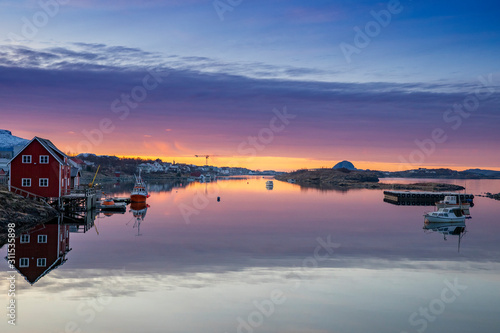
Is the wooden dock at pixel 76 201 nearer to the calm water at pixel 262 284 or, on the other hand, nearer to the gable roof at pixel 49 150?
the gable roof at pixel 49 150

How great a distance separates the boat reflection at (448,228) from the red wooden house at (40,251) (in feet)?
133

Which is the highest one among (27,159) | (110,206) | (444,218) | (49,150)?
(49,150)

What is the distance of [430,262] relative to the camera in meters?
35.3

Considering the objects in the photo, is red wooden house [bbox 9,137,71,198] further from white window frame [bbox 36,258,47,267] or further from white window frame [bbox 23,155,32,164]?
white window frame [bbox 36,258,47,267]

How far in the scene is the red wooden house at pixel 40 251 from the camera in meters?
29.4

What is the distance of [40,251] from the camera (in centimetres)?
3522

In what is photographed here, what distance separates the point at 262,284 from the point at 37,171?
41.9 metres

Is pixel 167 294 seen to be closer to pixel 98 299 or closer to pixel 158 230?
pixel 98 299

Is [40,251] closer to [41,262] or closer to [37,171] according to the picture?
[41,262]

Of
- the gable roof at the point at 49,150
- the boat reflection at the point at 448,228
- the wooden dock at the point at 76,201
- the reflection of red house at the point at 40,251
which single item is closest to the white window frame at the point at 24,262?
the reflection of red house at the point at 40,251

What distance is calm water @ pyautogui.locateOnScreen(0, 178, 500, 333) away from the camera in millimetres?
20969

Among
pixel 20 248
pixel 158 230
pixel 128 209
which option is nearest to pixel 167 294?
pixel 20 248

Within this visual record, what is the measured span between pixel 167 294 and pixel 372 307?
36.4 feet

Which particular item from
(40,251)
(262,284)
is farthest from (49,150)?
(262,284)
